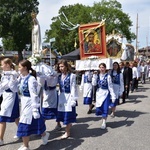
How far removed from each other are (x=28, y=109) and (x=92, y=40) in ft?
17.1

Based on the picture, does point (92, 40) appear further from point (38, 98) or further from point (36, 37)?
point (38, 98)

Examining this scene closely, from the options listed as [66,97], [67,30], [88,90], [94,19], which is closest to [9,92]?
[66,97]

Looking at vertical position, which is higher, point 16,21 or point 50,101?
point 16,21

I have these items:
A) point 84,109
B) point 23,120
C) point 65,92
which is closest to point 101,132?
point 65,92

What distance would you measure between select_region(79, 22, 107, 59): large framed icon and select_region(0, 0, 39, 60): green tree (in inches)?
1168

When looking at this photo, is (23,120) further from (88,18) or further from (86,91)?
(88,18)

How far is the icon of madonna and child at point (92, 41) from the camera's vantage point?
9.06 metres

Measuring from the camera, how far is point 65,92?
558cm

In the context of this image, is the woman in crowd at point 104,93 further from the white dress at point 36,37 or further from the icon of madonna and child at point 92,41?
the icon of madonna and child at point 92,41

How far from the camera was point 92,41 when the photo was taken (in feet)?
30.7

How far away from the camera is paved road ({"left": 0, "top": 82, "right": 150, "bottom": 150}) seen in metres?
5.05

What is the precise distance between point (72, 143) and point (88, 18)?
36061 millimetres

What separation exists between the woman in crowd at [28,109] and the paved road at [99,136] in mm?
521

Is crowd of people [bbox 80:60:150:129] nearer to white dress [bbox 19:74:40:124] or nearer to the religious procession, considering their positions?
the religious procession
